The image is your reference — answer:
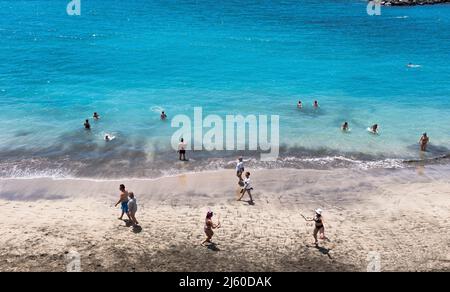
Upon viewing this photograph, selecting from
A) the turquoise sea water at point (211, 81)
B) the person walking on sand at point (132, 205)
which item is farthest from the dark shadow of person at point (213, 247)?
the turquoise sea water at point (211, 81)

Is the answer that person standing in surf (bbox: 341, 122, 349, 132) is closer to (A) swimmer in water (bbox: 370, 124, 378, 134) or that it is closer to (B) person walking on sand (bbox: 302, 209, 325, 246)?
(A) swimmer in water (bbox: 370, 124, 378, 134)

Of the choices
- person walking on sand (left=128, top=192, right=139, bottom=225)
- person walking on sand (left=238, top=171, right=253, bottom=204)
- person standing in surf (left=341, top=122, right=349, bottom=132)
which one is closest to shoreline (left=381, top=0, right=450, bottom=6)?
person standing in surf (left=341, top=122, right=349, bottom=132)

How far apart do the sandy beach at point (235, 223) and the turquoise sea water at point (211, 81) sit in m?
2.22

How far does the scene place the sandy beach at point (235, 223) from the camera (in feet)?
55.8

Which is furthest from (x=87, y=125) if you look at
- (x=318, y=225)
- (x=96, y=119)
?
(x=318, y=225)

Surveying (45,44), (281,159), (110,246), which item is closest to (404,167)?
(281,159)

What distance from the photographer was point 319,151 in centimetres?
2872

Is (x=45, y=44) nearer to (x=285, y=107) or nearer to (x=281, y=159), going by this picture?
(x=285, y=107)

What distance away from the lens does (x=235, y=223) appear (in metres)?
19.8

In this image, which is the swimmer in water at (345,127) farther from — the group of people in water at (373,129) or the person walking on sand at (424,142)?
the person walking on sand at (424,142)

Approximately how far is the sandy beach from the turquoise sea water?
2.22 m
